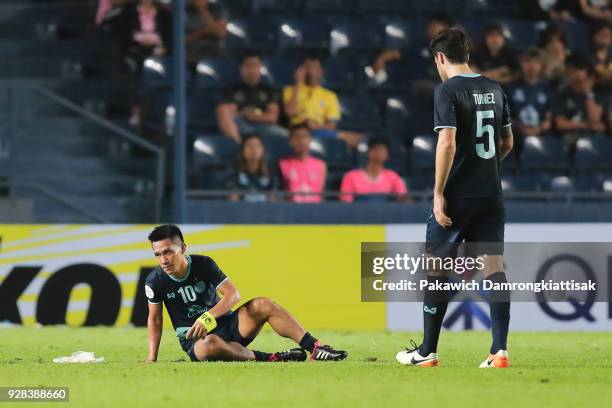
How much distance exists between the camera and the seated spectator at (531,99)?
16562 millimetres

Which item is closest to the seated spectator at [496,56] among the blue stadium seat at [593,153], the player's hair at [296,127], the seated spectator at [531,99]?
the seated spectator at [531,99]

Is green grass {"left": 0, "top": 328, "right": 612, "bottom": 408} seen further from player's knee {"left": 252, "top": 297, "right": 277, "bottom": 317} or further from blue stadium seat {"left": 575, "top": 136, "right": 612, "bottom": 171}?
blue stadium seat {"left": 575, "top": 136, "right": 612, "bottom": 171}

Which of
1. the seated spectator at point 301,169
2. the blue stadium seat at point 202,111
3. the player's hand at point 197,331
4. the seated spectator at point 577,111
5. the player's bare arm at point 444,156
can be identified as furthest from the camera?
the seated spectator at point 577,111

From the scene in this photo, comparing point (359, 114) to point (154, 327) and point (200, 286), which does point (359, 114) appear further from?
point (154, 327)

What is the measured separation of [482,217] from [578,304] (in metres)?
5.05

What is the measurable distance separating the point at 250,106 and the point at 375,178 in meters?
1.88

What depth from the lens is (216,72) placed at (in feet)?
54.3

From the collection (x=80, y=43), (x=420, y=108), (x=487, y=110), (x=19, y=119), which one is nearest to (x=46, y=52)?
(x=80, y=43)

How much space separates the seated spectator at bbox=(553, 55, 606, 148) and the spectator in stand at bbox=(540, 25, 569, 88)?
22 centimetres

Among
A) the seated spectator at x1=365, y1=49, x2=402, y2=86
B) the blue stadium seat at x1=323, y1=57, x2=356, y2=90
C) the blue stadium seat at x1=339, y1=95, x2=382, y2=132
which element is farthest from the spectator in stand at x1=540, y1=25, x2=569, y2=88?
the blue stadium seat at x1=323, y1=57, x2=356, y2=90

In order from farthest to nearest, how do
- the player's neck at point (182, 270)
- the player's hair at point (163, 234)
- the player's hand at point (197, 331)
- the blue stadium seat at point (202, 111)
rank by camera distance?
1. the blue stadium seat at point (202, 111)
2. the player's neck at point (182, 270)
3. the player's hair at point (163, 234)
4. the player's hand at point (197, 331)

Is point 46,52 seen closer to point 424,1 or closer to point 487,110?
point 424,1

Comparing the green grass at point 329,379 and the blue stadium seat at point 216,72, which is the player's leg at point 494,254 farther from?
the blue stadium seat at point 216,72

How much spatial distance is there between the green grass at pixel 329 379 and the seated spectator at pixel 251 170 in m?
3.64
